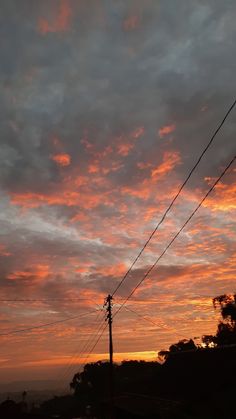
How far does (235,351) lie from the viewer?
38438 mm

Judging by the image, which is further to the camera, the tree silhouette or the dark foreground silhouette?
the tree silhouette

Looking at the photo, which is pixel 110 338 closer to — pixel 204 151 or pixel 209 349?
pixel 209 349

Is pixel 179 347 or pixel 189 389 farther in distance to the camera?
pixel 179 347

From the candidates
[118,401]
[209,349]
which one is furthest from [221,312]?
[118,401]

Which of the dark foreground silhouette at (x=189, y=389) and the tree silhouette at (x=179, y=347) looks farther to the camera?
the tree silhouette at (x=179, y=347)

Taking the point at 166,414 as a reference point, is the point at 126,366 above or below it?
above

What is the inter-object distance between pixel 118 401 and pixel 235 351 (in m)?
13.5

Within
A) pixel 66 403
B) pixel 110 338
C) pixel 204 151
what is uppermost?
pixel 204 151

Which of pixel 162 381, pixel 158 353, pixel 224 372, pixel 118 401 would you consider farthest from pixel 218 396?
pixel 158 353

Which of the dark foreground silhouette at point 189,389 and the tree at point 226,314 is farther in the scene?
the tree at point 226,314

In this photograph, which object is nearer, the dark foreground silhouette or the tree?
the dark foreground silhouette

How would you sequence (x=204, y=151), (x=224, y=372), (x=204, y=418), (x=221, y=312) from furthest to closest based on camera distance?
(x=221, y=312), (x=224, y=372), (x=204, y=418), (x=204, y=151)

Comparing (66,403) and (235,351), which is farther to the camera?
(66,403)

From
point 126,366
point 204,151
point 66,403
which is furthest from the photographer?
point 66,403
